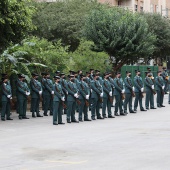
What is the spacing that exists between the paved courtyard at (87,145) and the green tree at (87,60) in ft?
31.2

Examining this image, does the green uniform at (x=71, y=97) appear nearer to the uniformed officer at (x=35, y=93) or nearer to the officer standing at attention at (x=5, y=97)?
the officer standing at attention at (x=5, y=97)

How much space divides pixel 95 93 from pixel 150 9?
1646 inches

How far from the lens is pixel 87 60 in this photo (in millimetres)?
31984

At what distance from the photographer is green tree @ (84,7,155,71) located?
121 ft

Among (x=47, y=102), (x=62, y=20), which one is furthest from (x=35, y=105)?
(x=62, y=20)

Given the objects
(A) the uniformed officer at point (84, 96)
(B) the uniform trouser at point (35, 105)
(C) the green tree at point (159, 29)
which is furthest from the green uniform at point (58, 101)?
(C) the green tree at point (159, 29)

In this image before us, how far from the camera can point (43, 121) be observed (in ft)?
71.2

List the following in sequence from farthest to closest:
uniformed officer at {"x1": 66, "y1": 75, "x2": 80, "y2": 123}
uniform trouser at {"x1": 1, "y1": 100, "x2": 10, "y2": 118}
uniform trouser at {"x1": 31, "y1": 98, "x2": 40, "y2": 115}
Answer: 1. uniform trouser at {"x1": 31, "y1": 98, "x2": 40, "y2": 115}
2. uniform trouser at {"x1": 1, "y1": 100, "x2": 10, "y2": 118}
3. uniformed officer at {"x1": 66, "y1": 75, "x2": 80, "y2": 123}

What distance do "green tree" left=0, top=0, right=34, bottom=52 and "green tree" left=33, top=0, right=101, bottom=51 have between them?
60.8ft

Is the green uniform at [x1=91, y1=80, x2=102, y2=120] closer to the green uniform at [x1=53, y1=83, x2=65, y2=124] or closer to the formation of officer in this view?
the formation of officer

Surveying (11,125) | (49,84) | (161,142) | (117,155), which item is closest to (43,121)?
(11,125)

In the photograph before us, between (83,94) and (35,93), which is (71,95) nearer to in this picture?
(83,94)

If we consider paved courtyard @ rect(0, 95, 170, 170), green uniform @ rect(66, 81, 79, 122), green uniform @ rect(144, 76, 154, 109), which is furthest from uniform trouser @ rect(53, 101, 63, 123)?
green uniform @ rect(144, 76, 154, 109)

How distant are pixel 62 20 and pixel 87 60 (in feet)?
38.0
